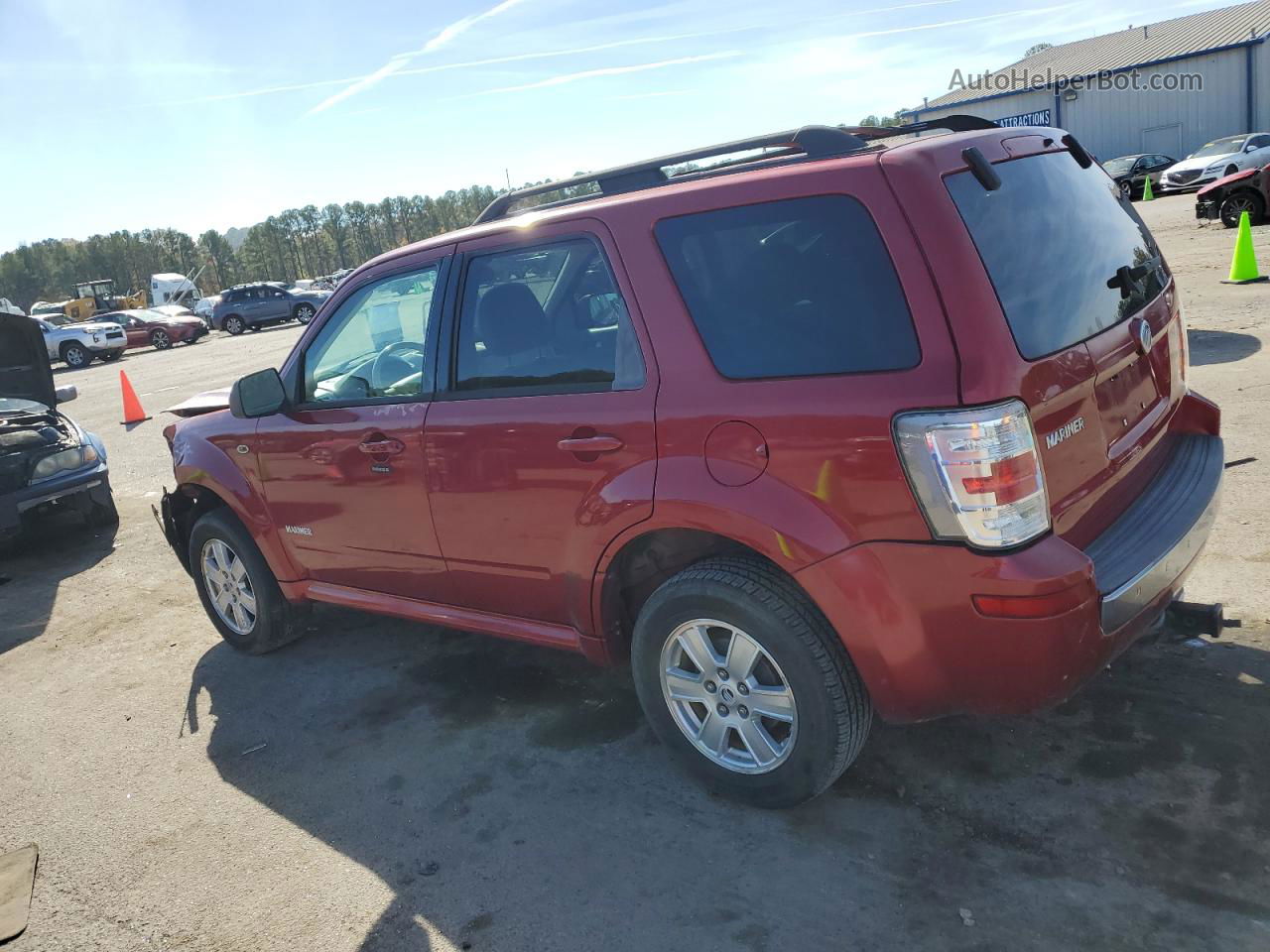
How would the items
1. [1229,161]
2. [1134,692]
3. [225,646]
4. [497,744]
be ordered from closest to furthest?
[1134,692]
[497,744]
[225,646]
[1229,161]

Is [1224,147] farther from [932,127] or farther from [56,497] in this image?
[56,497]

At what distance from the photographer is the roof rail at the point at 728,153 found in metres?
3.02

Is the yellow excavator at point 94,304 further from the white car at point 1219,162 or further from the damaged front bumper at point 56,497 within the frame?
the white car at point 1219,162

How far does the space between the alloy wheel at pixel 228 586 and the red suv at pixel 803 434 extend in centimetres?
133

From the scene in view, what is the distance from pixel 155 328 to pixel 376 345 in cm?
3447

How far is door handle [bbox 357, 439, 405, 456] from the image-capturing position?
379 centimetres

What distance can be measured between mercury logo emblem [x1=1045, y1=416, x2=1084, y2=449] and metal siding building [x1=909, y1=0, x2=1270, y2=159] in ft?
130

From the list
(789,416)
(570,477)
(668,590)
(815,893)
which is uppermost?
(789,416)

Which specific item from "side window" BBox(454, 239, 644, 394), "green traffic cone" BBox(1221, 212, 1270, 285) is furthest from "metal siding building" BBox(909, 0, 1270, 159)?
"side window" BBox(454, 239, 644, 394)

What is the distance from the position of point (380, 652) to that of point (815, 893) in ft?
9.34

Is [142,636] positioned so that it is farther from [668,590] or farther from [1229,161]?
[1229,161]

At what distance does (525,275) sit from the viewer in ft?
11.5

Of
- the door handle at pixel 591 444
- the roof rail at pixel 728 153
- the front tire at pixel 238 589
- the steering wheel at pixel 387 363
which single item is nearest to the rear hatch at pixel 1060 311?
the roof rail at pixel 728 153

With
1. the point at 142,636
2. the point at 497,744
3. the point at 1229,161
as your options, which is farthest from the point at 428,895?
the point at 1229,161
